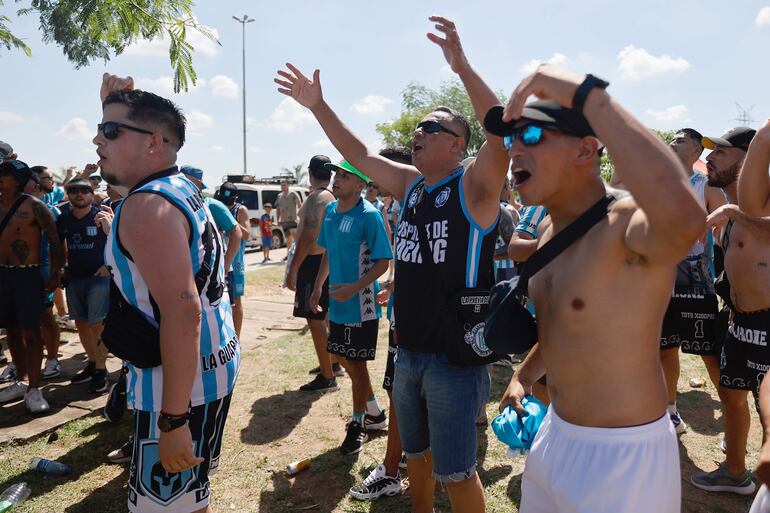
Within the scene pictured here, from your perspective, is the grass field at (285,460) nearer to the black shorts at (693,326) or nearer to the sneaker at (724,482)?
the sneaker at (724,482)

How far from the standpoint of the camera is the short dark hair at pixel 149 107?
2.33 m

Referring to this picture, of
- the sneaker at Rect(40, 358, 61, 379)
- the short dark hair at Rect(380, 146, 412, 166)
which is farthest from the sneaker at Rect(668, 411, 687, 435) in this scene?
the sneaker at Rect(40, 358, 61, 379)

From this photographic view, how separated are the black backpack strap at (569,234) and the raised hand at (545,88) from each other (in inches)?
14.3

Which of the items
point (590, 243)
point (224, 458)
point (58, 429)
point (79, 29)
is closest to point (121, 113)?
point (590, 243)

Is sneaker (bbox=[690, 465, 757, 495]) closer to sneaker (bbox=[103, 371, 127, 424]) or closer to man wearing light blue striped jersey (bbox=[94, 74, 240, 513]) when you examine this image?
man wearing light blue striped jersey (bbox=[94, 74, 240, 513])

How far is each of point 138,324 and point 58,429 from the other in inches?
130

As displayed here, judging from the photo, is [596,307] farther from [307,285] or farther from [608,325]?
[307,285]

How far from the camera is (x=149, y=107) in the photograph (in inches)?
92.6

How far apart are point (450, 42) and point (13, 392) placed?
5.37 meters

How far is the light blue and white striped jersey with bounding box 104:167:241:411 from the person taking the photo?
2.18 metres

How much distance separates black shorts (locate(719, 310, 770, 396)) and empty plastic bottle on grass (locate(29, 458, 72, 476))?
188 inches

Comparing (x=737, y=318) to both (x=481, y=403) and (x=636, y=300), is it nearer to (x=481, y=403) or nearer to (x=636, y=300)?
(x=481, y=403)

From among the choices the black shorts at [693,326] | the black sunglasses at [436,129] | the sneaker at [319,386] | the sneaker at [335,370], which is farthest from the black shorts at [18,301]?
the black shorts at [693,326]

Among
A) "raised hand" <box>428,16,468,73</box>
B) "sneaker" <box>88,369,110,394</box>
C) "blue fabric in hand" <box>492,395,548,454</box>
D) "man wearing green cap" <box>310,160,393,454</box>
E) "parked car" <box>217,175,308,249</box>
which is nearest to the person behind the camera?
"blue fabric in hand" <box>492,395,548,454</box>
